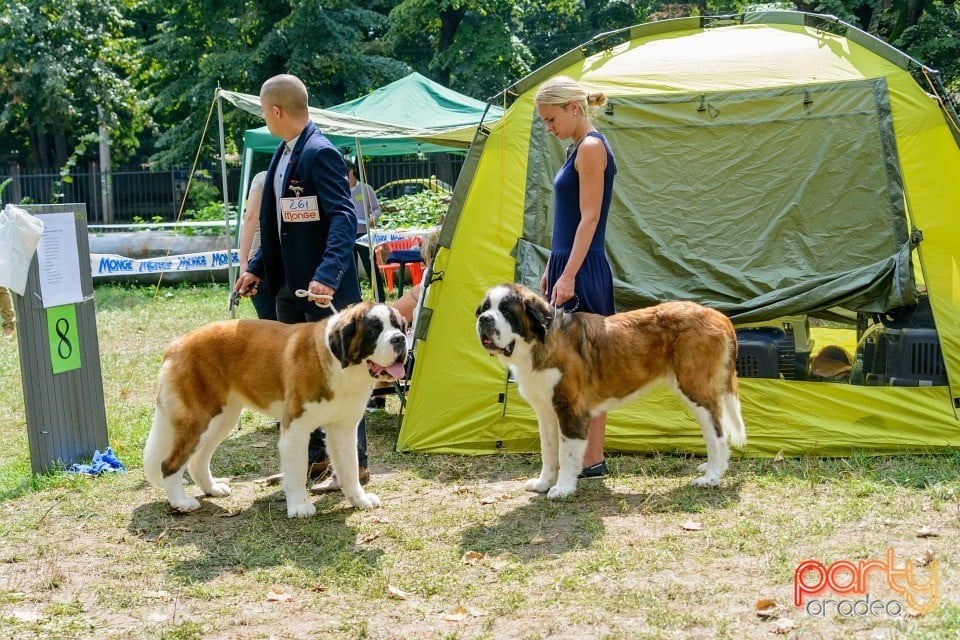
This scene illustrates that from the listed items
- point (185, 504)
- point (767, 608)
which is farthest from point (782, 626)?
point (185, 504)

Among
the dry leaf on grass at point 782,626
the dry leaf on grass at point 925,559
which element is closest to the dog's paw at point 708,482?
the dry leaf on grass at point 925,559

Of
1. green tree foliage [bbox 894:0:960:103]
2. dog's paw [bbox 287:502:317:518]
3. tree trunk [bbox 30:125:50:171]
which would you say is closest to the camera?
dog's paw [bbox 287:502:317:518]

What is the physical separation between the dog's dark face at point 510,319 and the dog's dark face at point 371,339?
496mm

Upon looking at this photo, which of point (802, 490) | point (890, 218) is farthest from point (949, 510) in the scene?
point (890, 218)

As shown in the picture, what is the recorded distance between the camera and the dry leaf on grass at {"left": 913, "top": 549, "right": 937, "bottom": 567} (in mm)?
3902

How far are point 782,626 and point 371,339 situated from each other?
216 cm

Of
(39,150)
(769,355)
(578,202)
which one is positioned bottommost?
(769,355)

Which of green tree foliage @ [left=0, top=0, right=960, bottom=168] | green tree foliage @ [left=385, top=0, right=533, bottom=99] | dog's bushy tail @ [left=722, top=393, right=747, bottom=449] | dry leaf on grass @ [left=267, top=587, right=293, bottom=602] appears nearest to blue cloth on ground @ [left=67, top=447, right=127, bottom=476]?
dry leaf on grass @ [left=267, top=587, right=293, bottom=602]

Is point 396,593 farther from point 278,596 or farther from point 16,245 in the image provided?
point 16,245

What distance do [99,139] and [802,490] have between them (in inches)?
953

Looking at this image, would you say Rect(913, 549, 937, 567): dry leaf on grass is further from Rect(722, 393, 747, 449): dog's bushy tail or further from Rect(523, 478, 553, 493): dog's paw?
Rect(523, 478, 553, 493): dog's paw

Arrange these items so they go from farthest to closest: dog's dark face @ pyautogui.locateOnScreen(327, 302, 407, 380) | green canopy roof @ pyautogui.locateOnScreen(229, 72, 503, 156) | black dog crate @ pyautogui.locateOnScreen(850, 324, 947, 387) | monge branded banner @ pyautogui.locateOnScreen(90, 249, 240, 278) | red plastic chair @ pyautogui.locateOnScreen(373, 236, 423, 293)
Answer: monge branded banner @ pyautogui.locateOnScreen(90, 249, 240, 278) < red plastic chair @ pyautogui.locateOnScreen(373, 236, 423, 293) < green canopy roof @ pyautogui.locateOnScreen(229, 72, 503, 156) < black dog crate @ pyautogui.locateOnScreen(850, 324, 947, 387) < dog's dark face @ pyautogui.locateOnScreen(327, 302, 407, 380)

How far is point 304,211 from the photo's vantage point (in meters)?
5.07

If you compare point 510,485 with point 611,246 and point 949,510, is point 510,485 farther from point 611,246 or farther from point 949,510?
point 949,510
